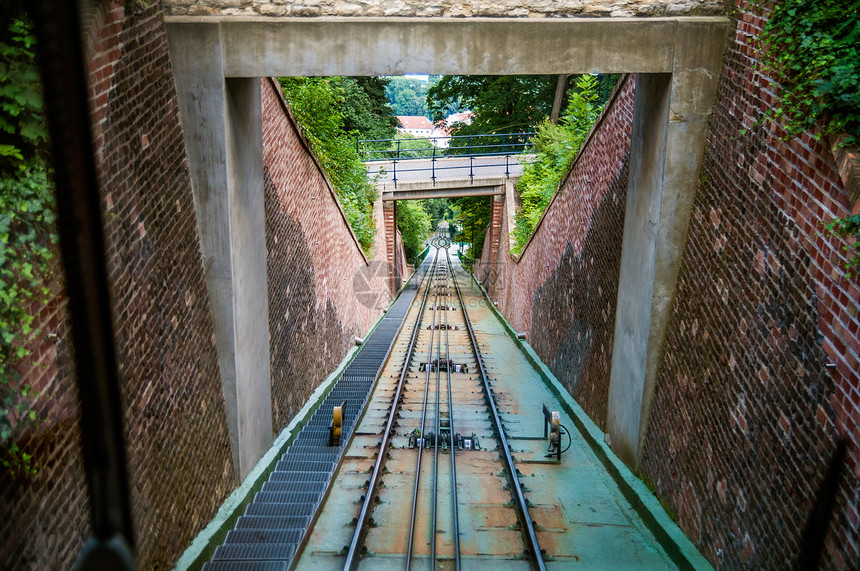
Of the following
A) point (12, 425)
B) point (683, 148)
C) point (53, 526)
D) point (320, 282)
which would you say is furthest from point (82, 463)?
point (320, 282)

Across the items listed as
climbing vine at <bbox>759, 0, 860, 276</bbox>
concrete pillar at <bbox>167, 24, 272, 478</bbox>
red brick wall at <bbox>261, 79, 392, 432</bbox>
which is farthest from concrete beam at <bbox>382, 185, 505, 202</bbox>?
climbing vine at <bbox>759, 0, 860, 276</bbox>

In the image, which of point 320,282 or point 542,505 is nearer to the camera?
point 542,505

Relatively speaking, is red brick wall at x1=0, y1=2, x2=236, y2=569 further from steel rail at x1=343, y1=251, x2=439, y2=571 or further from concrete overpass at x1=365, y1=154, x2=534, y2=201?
concrete overpass at x1=365, y1=154, x2=534, y2=201

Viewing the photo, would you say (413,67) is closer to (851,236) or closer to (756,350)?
(756,350)

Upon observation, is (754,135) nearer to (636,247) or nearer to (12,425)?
(636,247)

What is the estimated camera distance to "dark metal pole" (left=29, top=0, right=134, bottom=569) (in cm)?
136

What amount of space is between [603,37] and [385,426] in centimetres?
639

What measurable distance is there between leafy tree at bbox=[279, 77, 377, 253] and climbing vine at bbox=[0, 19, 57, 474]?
31.4 ft

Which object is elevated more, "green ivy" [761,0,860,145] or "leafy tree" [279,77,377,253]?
"green ivy" [761,0,860,145]

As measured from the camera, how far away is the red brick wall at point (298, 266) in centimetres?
914

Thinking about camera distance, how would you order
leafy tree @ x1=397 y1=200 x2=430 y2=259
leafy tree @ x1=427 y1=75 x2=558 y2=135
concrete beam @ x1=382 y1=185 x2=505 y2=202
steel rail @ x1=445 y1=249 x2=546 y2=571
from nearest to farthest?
steel rail @ x1=445 y1=249 x2=546 y2=571
concrete beam @ x1=382 y1=185 x2=505 y2=202
leafy tree @ x1=427 y1=75 x2=558 y2=135
leafy tree @ x1=397 y1=200 x2=430 y2=259

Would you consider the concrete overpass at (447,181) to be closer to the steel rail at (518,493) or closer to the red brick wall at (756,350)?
the steel rail at (518,493)

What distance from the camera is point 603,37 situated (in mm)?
6598

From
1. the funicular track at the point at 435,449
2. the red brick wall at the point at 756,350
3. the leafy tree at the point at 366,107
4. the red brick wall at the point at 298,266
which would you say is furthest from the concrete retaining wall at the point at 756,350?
the leafy tree at the point at 366,107
